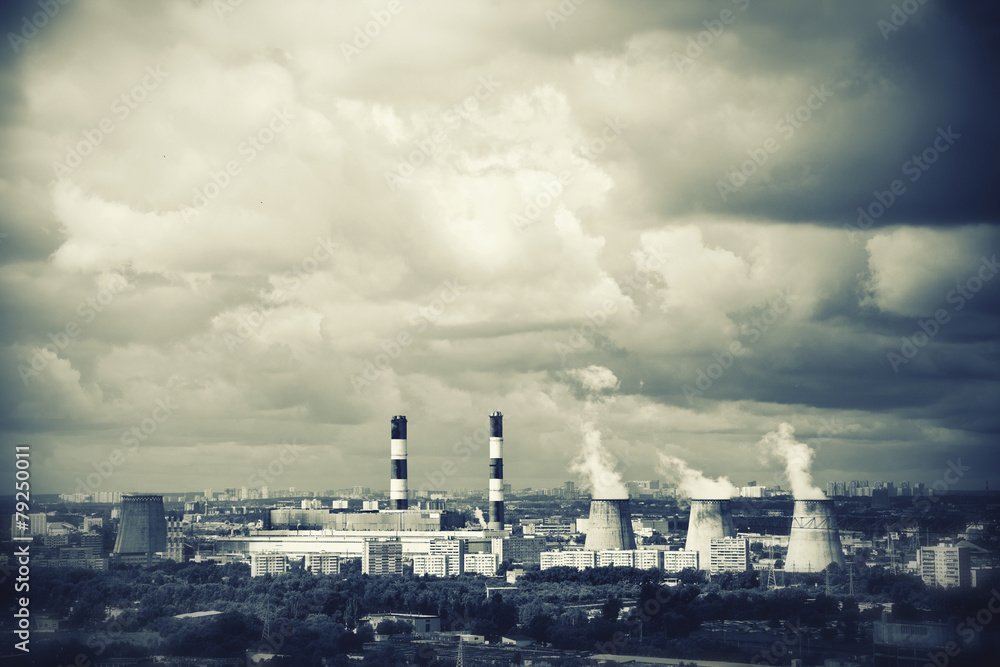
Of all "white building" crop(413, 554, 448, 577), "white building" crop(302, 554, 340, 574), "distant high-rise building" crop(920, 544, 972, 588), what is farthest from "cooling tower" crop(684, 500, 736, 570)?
"white building" crop(302, 554, 340, 574)

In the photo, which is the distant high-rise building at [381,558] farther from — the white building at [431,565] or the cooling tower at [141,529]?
the cooling tower at [141,529]

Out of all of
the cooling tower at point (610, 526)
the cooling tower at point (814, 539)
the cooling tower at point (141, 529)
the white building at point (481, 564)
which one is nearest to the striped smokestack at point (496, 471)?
the white building at point (481, 564)

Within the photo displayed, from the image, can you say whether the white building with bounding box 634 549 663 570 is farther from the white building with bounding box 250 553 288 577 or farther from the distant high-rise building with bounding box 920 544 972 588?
the white building with bounding box 250 553 288 577

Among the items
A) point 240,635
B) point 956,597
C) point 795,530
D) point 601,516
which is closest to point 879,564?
point 795,530

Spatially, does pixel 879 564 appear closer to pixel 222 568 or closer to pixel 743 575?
pixel 743 575

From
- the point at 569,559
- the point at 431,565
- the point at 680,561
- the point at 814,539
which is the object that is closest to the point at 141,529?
the point at 431,565

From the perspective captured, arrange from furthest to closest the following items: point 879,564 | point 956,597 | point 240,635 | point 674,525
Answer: point 674,525 → point 879,564 → point 956,597 → point 240,635
